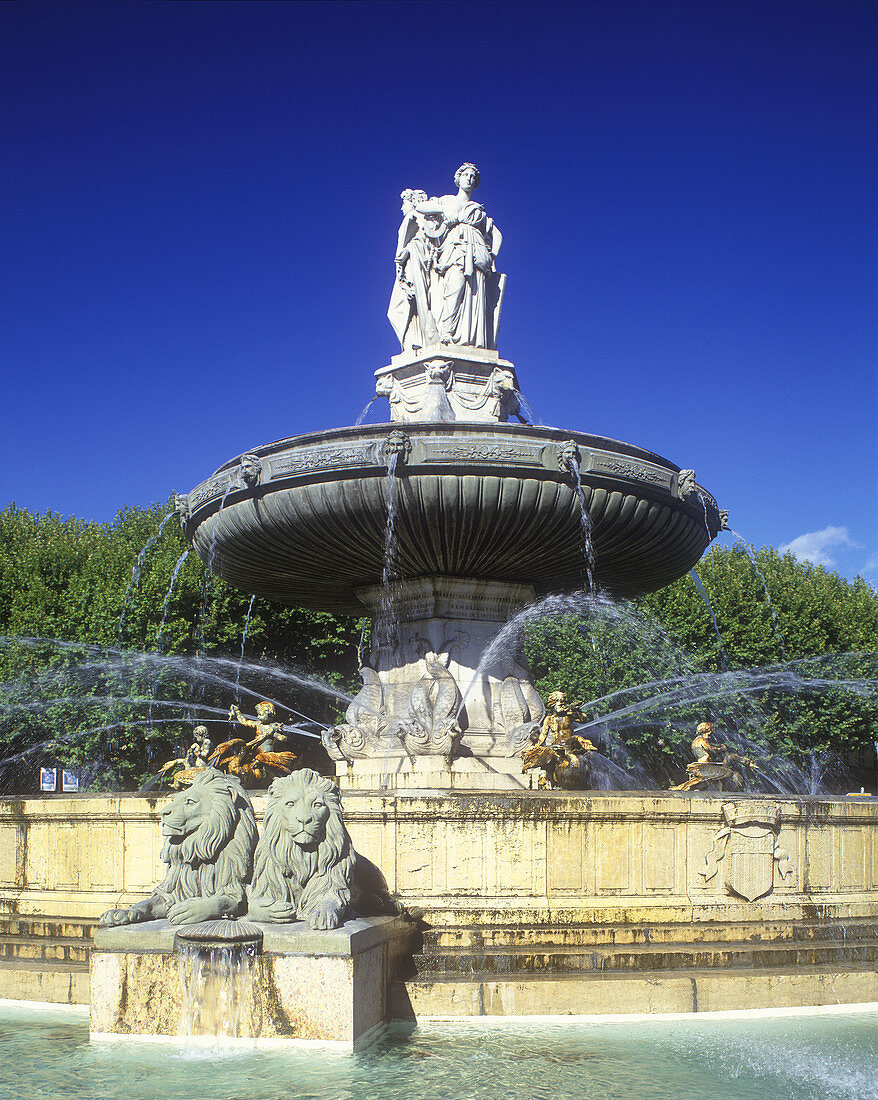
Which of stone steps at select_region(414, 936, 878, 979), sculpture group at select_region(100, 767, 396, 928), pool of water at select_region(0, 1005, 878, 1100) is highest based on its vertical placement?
sculpture group at select_region(100, 767, 396, 928)

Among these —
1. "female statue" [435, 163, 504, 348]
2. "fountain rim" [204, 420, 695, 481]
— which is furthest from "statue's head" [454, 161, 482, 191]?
"fountain rim" [204, 420, 695, 481]

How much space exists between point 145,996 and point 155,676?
48.4 ft

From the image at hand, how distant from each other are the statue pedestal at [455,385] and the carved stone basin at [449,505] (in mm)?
1866

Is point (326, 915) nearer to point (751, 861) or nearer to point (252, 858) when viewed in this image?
point (252, 858)

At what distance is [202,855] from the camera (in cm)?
616

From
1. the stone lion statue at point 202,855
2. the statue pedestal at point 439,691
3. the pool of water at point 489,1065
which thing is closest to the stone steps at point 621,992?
the pool of water at point 489,1065

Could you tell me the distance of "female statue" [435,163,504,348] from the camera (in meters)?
11.2

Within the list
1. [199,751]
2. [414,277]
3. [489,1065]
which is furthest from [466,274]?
[489,1065]

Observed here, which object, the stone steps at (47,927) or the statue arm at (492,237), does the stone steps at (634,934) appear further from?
the statue arm at (492,237)

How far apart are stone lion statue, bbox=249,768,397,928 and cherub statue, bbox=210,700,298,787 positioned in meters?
2.81

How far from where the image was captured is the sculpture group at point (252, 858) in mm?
6047

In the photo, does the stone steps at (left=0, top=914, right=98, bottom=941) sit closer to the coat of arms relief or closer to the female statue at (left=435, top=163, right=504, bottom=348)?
the coat of arms relief

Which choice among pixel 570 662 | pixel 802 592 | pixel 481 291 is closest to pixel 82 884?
pixel 481 291

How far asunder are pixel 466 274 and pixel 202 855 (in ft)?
22.9
